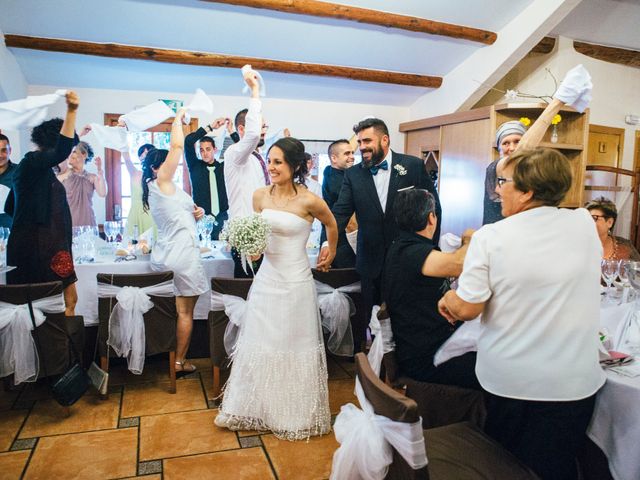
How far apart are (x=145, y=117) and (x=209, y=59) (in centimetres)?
171

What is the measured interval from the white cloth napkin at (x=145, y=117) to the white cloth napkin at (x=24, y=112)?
2.09 ft

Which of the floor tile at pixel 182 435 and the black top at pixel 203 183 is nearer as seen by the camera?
the floor tile at pixel 182 435

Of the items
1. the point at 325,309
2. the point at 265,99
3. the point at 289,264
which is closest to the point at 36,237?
the point at 289,264

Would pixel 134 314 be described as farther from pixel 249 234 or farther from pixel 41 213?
pixel 249 234

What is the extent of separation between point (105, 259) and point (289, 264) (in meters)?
1.52

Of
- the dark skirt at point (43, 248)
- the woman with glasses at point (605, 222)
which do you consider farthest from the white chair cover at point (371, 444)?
the woman with glasses at point (605, 222)

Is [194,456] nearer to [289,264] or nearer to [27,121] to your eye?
[289,264]

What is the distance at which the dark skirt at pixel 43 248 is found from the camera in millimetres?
2941

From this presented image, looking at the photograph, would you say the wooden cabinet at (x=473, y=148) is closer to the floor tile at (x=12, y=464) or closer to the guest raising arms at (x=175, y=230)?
the guest raising arms at (x=175, y=230)

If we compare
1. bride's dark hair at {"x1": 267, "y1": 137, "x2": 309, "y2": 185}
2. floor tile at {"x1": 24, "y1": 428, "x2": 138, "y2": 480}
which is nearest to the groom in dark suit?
bride's dark hair at {"x1": 267, "y1": 137, "x2": 309, "y2": 185}

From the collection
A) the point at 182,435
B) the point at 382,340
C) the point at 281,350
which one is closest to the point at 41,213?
the point at 182,435

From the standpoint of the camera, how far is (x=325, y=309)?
3.27 metres

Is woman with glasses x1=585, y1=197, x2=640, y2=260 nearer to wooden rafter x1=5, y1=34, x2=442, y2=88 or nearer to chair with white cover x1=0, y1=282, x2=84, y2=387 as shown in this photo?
wooden rafter x1=5, y1=34, x2=442, y2=88

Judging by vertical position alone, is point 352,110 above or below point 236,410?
above
